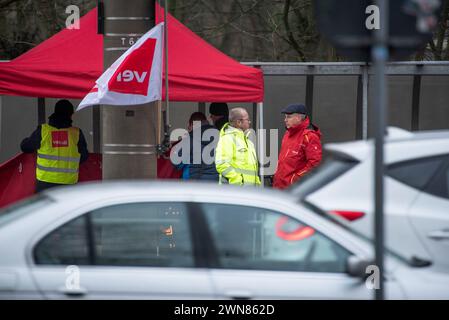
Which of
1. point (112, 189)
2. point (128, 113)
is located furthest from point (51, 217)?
point (128, 113)

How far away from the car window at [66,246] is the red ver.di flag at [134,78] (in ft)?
14.3

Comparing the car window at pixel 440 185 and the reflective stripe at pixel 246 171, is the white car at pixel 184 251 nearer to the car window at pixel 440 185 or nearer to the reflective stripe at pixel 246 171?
the car window at pixel 440 185

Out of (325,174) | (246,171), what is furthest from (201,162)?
(325,174)

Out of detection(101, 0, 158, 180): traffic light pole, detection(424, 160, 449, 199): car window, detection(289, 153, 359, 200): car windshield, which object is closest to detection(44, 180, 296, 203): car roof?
detection(289, 153, 359, 200): car windshield

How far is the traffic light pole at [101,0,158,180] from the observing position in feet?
32.2

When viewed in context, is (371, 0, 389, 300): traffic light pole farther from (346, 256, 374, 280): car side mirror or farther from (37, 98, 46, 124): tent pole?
(37, 98, 46, 124): tent pole

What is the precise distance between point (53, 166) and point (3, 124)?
134 inches

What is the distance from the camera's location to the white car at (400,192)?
20.8 feet

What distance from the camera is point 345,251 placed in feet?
18.2

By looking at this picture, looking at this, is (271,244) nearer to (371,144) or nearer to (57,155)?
(371,144)

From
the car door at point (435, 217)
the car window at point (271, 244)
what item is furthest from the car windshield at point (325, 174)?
the car window at point (271, 244)

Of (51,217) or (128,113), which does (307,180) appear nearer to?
(51,217)

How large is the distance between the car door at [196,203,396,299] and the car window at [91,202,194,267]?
0.56 ft

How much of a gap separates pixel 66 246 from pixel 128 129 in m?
4.37
